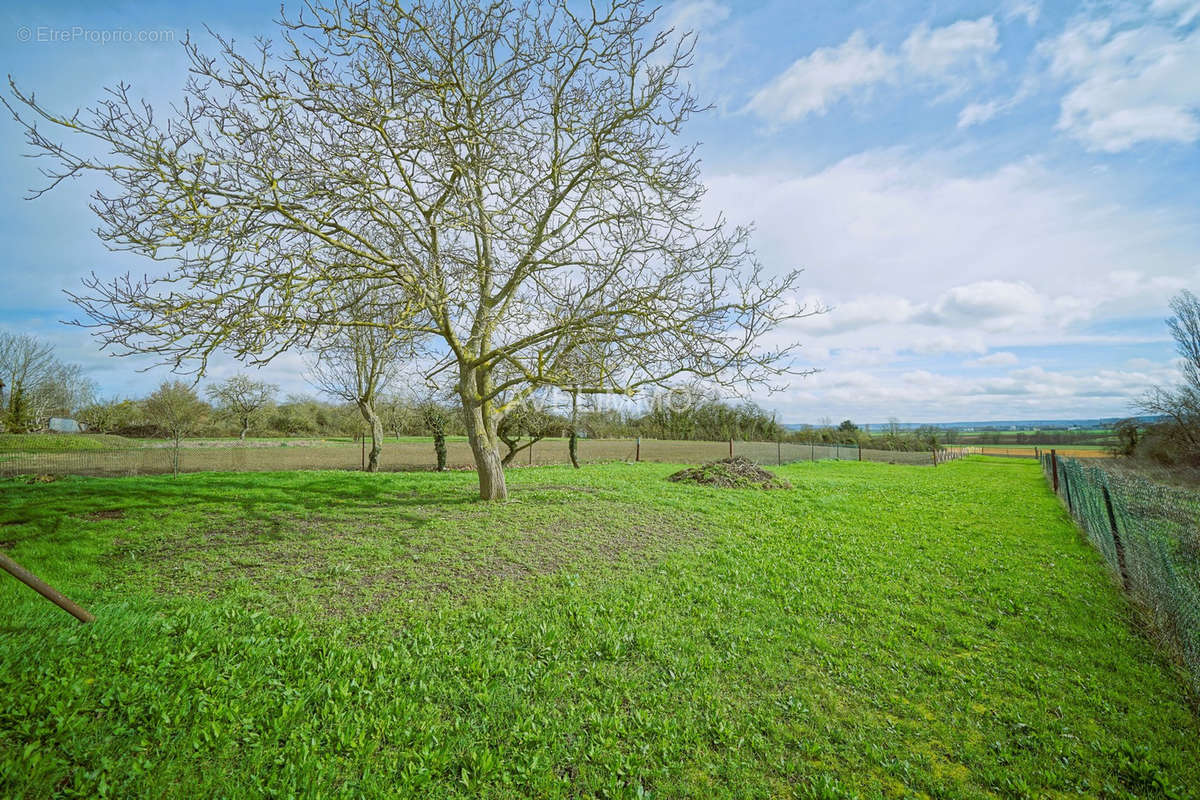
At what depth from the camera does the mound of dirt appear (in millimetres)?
14398

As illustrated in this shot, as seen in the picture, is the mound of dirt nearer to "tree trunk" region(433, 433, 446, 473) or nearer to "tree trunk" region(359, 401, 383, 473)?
"tree trunk" region(433, 433, 446, 473)

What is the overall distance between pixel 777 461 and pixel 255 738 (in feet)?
96.7

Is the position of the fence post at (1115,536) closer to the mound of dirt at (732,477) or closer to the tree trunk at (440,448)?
the mound of dirt at (732,477)

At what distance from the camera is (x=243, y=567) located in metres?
5.61

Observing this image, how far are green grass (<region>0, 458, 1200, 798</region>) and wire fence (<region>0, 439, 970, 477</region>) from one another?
37.3ft

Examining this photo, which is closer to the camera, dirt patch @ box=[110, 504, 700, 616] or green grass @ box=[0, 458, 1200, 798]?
green grass @ box=[0, 458, 1200, 798]

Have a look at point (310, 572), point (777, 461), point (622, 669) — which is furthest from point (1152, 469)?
point (310, 572)

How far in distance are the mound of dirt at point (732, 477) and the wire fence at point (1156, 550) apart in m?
7.19

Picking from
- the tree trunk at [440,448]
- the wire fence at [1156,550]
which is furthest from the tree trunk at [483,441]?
the tree trunk at [440,448]

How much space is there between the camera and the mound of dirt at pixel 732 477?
47.2 ft

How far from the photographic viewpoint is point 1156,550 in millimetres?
4910

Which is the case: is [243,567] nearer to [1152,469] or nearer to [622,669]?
[622,669]

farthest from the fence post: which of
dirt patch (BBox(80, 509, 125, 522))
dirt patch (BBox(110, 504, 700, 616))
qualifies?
dirt patch (BBox(80, 509, 125, 522))

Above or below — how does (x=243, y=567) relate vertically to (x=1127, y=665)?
above
